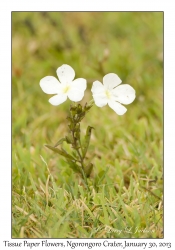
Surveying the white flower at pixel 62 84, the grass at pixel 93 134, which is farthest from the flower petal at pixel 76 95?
the grass at pixel 93 134

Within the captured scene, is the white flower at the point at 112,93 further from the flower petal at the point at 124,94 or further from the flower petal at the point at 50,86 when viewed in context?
the flower petal at the point at 50,86

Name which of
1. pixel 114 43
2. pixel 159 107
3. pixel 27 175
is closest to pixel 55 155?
pixel 27 175

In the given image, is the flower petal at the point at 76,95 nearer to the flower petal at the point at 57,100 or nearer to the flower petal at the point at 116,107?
the flower petal at the point at 57,100

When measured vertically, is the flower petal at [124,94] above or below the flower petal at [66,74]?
below

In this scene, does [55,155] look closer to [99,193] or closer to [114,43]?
[99,193]

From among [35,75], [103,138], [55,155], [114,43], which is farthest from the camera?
[114,43]

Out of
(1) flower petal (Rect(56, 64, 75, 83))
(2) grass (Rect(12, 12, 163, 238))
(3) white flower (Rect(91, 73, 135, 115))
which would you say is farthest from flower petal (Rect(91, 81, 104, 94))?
(2) grass (Rect(12, 12, 163, 238))
